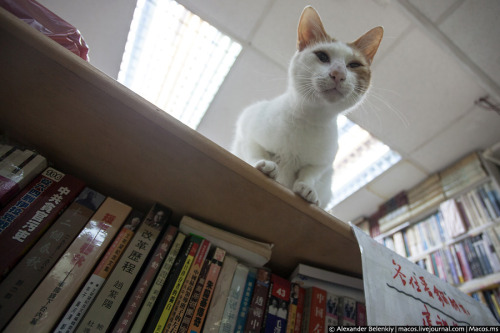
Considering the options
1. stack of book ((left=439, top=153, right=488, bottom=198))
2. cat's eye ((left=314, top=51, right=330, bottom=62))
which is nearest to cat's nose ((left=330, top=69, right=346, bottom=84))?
cat's eye ((left=314, top=51, right=330, bottom=62))

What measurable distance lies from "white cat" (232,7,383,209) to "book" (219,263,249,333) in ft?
1.04

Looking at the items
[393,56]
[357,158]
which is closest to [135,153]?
[393,56]

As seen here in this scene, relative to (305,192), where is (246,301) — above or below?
below

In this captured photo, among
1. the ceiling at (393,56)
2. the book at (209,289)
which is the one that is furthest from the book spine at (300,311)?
the ceiling at (393,56)

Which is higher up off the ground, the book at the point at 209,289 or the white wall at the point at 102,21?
the white wall at the point at 102,21

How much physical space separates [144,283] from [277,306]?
33 cm

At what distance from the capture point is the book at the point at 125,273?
0.45 meters

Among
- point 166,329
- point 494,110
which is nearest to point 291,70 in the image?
point 166,329

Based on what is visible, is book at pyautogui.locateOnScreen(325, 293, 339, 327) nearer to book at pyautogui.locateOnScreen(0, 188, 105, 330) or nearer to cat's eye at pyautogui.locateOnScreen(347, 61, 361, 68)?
book at pyautogui.locateOnScreen(0, 188, 105, 330)

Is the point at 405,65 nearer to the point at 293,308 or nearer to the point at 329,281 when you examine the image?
the point at 329,281

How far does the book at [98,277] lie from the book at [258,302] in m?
0.33

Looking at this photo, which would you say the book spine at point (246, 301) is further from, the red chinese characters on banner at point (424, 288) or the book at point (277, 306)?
the red chinese characters on banner at point (424, 288)

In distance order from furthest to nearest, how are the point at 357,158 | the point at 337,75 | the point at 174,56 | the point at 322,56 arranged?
the point at 357,158
the point at 174,56
the point at 322,56
the point at 337,75

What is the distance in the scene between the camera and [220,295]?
1.91 feet
